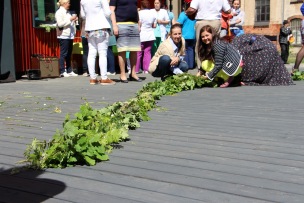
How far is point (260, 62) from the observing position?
742cm

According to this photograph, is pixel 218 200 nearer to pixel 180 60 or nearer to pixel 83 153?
pixel 83 153

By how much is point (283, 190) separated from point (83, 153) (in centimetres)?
129

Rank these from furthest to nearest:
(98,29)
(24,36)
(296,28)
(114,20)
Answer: (296,28) → (24,36) → (114,20) → (98,29)

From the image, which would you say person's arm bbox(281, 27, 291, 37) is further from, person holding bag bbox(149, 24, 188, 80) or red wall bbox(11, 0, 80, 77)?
person holding bag bbox(149, 24, 188, 80)

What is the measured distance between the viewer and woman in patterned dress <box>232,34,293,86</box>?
7.37 m

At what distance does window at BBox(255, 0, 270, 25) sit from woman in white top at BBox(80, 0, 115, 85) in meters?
29.4

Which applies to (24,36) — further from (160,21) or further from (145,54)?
(160,21)

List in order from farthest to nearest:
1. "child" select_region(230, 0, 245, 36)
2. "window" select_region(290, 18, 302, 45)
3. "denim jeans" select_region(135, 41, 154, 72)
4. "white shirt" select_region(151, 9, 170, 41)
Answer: "window" select_region(290, 18, 302, 45), "white shirt" select_region(151, 9, 170, 41), "child" select_region(230, 0, 245, 36), "denim jeans" select_region(135, 41, 154, 72)

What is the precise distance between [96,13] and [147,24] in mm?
3380

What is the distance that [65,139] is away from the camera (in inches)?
122

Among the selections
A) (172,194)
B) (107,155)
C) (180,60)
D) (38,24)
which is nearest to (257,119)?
(107,155)

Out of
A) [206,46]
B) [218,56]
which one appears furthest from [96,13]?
[218,56]

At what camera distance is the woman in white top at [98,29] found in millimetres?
8125

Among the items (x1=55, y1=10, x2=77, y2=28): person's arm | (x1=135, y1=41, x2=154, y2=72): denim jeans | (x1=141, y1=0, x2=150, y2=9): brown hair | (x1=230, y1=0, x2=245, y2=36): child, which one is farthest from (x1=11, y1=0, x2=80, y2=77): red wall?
(x1=230, y1=0, x2=245, y2=36): child
